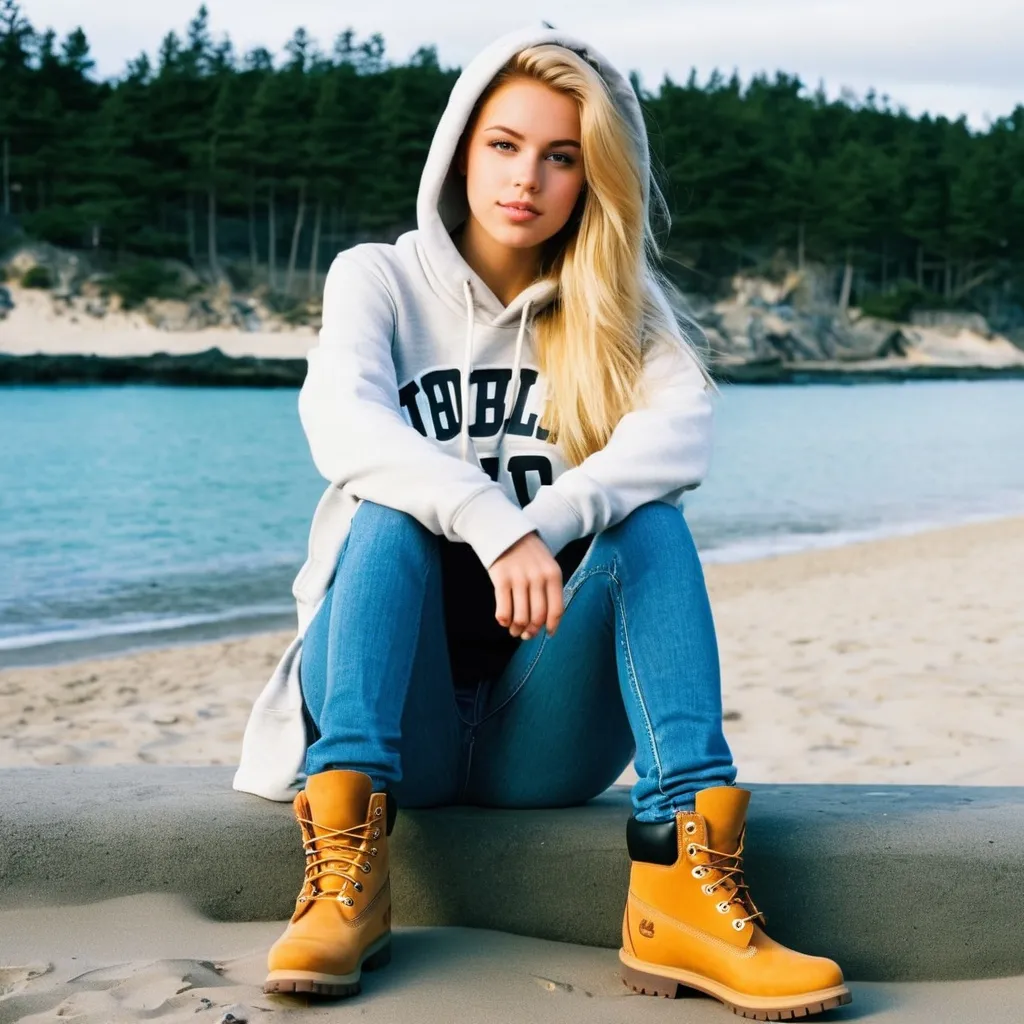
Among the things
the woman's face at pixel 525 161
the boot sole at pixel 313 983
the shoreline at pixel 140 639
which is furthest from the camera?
the shoreline at pixel 140 639

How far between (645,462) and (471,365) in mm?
363

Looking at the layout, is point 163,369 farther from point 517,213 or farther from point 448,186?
point 517,213

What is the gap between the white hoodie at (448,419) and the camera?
179 cm

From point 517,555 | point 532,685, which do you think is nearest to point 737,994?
point 532,685

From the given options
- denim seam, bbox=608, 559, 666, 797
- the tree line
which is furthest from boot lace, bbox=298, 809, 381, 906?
the tree line

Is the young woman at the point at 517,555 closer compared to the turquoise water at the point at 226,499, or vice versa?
the young woman at the point at 517,555

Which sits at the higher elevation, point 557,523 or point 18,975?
point 557,523

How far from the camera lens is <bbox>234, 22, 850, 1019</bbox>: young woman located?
1.65 meters

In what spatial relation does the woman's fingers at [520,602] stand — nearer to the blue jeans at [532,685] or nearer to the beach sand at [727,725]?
the blue jeans at [532,685]

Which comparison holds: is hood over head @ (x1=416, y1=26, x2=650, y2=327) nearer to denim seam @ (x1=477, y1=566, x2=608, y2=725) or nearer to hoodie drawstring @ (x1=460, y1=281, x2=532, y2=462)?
hoodie drawstring @ (x1=460, y1=281, x2=532, y2=462)

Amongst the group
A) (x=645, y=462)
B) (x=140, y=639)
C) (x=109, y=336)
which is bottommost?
(x=140, y=639)

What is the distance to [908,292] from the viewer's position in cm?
5722

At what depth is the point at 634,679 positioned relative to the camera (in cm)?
172

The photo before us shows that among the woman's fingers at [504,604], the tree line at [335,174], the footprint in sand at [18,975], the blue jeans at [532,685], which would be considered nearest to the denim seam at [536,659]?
the blue jeans at [532,685]
